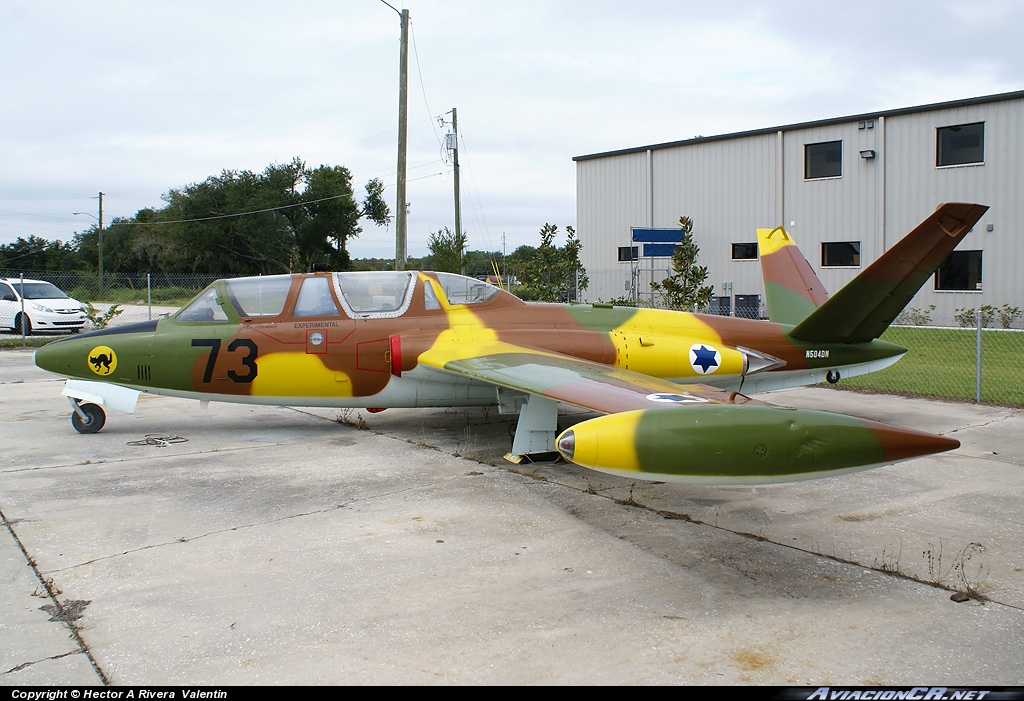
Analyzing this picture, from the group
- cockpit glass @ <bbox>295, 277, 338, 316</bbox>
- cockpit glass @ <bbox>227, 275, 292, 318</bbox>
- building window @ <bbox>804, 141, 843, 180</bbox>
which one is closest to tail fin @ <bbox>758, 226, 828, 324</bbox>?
cockpit glass @ <bbox>295, 277, 338, 316</bbox>

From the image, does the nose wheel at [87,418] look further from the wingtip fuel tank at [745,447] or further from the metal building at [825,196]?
the metal building at [825,196]

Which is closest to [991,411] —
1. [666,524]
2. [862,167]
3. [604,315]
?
[604,315]

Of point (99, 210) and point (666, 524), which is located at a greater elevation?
point (99, 210)

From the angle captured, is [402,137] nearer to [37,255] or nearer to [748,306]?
[748,306]

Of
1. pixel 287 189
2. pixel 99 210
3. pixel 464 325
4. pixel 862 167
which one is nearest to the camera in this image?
pixel 464 325

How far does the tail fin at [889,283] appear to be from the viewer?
21.9 feet

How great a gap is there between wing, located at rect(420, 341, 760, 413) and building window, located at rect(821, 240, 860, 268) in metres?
21.5

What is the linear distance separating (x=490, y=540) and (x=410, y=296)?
13.6 ft

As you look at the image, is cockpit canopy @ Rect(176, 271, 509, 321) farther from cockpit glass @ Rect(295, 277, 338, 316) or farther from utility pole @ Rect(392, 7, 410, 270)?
utility pole @ Rect(392, 7, 410, 270)

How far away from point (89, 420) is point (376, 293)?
3716 mm

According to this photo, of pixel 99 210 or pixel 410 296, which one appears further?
pixel 99 210

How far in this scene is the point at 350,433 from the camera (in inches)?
361

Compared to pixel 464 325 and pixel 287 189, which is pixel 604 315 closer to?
pixel 464 325

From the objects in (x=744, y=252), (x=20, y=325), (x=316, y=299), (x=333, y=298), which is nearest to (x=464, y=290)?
(x=333, y=298)
